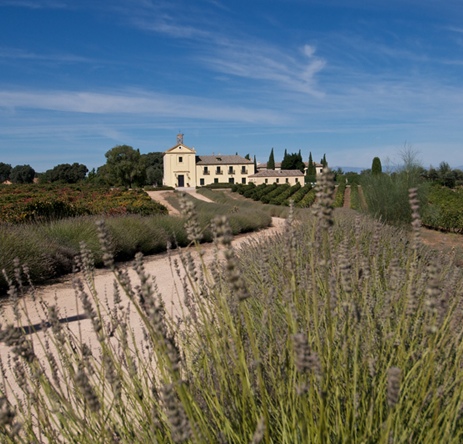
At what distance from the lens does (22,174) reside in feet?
267

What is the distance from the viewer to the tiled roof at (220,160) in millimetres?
60219

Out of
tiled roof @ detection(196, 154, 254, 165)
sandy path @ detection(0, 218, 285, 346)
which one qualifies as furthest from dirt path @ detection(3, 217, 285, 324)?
tiled roof @ detection(196, 154, 254, 165)

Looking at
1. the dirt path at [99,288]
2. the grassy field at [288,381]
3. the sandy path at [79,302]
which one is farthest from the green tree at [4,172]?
the grassy field at [288,381]

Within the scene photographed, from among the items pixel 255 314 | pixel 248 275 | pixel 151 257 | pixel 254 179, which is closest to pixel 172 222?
pixel 151 257

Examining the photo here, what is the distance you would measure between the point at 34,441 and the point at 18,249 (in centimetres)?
719

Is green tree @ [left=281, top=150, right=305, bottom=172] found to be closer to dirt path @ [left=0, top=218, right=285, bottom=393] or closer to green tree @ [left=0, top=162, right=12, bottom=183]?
green tree @ [left=0, top=162, right=12, bottom=183]

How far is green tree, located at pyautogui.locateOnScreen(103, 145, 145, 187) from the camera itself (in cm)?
5419

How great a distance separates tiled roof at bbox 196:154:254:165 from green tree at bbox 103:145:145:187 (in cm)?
848

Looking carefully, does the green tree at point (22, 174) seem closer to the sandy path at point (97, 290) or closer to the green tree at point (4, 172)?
the green tree at point (4, 172)

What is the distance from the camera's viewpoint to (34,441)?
179 cm

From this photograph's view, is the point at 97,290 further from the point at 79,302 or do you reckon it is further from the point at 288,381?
the point at 288,381

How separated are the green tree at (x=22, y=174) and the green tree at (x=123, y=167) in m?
33.4

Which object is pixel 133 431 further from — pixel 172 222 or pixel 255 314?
pixel 172 222

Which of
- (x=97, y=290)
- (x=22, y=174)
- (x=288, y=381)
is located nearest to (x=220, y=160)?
(x=22, y=174)
